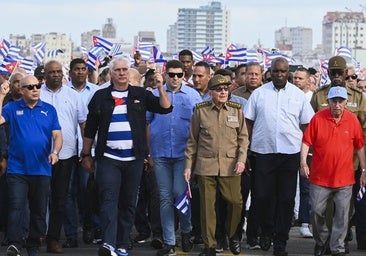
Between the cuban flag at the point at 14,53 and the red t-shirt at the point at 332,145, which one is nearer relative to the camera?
the red t-shirt at the point at 332,145

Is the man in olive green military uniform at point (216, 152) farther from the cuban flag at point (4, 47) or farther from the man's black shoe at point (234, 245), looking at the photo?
the cuban flag at point (4, 47)

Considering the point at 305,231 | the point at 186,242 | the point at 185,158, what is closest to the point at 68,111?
the point at 185,158

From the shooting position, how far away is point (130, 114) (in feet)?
43.7

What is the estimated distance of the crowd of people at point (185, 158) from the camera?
43.5ft

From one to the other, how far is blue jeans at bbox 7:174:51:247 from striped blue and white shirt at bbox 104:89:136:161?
77cm

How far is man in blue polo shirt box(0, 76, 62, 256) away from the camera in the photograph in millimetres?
13117

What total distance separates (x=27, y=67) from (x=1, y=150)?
1103cm

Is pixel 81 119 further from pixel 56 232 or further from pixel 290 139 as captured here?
pixel 290 139

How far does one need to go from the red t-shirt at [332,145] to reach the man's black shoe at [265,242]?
113cm

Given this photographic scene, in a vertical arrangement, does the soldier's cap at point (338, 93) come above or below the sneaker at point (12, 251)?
above

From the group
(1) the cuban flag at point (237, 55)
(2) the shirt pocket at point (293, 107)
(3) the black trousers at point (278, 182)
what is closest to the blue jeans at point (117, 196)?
(3) the black trousers at point (278, 182)

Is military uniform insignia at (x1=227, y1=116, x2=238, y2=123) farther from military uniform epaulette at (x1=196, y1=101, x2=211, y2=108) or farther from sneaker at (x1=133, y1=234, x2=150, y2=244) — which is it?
sneaker at (x1=133, y1=234, x2=150, y2=244)

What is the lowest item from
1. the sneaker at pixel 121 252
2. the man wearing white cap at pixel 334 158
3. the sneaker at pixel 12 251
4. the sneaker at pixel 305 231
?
the sneaker at pixel 305 231

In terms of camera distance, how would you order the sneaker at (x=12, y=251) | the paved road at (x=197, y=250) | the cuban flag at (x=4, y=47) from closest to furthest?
the sneaker at (x=12, y=251), the paved road at (x=197, y=250), the cuban flag at (x=4, y=47)
